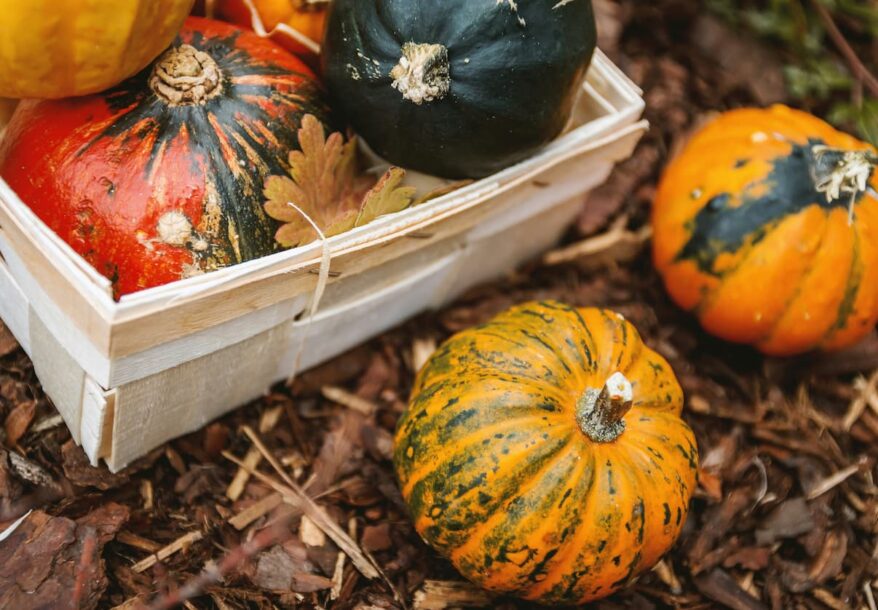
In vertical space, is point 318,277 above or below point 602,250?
above

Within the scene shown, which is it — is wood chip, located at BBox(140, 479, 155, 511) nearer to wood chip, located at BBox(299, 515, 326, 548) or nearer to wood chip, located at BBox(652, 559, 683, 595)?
wood chip, located at BBox(299, 515, 326, 548)

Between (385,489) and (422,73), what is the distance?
91 cm

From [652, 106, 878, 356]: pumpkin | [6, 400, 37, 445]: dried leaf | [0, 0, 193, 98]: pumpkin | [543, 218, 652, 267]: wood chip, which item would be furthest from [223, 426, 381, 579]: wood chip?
[652, 106, 878, 356]: pumpkin

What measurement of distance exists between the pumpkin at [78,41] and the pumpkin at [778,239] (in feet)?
4.35

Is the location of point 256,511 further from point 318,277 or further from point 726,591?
point 726,591

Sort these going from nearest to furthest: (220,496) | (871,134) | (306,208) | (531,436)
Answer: (531,436) → (306,208) → (220,496) → (871,134)

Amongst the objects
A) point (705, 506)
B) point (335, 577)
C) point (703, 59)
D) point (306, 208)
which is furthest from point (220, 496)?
point (703, 59)

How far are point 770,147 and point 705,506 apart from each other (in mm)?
908

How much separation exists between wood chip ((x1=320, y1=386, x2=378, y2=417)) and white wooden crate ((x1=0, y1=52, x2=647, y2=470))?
0.26 ft

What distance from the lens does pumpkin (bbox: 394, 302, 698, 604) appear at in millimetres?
1615

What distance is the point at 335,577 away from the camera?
6.14 ft

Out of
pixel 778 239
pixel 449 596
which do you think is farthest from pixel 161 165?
pixel 778 239

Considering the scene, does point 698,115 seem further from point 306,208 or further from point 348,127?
point 306,208

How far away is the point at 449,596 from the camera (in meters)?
1.87
